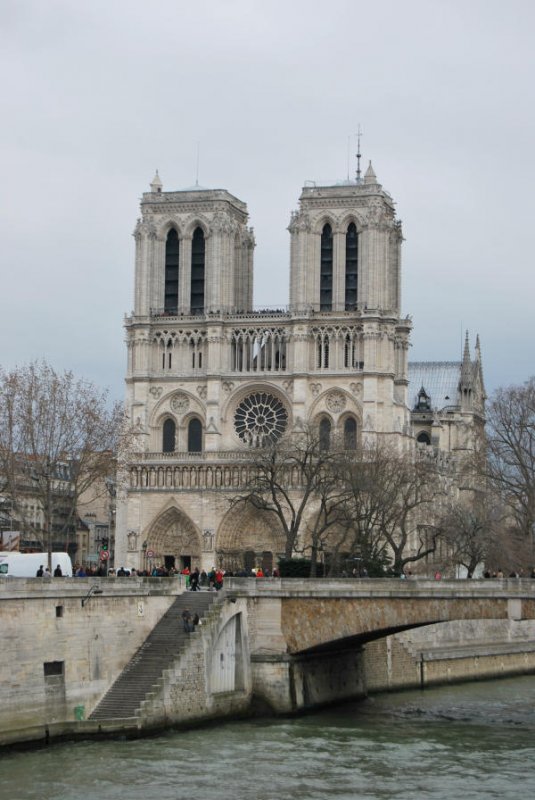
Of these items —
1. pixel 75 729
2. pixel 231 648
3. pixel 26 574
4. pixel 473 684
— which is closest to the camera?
pixel 75 729

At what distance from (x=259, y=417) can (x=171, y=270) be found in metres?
12.0

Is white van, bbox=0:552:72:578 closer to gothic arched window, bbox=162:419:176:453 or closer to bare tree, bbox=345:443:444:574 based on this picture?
bare tree, bbox=345:443:444:574

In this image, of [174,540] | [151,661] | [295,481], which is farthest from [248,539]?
[151,661]

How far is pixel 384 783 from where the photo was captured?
42.4 m

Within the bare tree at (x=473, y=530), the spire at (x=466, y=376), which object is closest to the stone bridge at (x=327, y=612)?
the bare tree at (x=473, y=530)

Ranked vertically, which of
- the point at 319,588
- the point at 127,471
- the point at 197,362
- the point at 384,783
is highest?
the point at 197,362

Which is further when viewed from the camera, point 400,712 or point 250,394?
point 250,394

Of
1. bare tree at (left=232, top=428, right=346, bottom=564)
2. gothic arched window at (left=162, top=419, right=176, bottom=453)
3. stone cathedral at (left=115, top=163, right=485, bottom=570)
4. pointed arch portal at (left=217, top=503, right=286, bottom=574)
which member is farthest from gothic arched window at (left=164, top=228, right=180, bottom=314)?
pointed arch portal at (left=217, top=503, right=286, bottom=574)

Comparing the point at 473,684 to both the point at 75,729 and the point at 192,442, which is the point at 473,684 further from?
the point at 192,442

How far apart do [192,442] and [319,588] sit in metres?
53.9

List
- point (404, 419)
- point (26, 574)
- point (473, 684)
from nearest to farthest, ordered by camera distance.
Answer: point (26, 574) → point (473, 684) → point (404, 419)

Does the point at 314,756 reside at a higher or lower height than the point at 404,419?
lower

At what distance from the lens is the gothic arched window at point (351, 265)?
10756cm

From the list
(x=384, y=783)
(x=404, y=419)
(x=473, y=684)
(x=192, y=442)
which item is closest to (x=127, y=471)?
(x=192, y=442)
